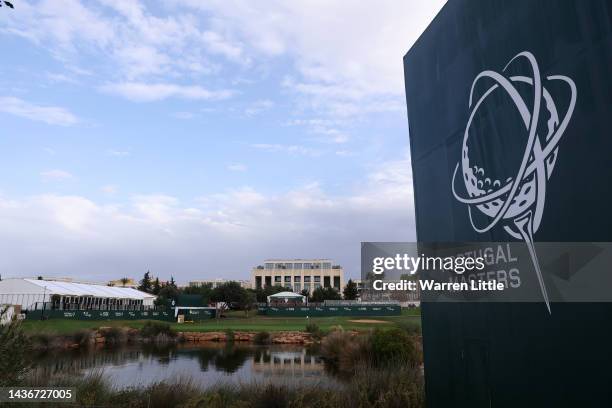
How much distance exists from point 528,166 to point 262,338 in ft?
98.2

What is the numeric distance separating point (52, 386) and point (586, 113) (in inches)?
393

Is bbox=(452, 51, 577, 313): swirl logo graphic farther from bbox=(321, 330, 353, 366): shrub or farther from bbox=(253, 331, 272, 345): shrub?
bbox=(253, 331, 272, 345): shrub

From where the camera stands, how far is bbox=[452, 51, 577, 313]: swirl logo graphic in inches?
161

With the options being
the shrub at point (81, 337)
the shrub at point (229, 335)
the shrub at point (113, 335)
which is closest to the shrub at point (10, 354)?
the shrub at point (81, 337)

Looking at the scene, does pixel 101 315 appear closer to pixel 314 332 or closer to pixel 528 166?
pixel 314 332

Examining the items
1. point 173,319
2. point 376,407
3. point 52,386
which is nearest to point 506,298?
point 376,407

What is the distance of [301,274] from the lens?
5325 inches

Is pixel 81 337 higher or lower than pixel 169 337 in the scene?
higher

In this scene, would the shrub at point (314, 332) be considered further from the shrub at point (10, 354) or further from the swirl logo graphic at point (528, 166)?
the swirl logo graphic at point (528, 166)

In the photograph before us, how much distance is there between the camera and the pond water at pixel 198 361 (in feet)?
54.7

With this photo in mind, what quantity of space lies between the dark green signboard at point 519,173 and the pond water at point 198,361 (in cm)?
1067

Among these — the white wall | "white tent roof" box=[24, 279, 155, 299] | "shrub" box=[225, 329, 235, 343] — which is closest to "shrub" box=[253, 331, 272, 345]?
"shrub" box=[225, 329, 235, 343]

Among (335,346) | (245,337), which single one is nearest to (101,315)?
(245,337)

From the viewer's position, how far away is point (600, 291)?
360 centimetres
